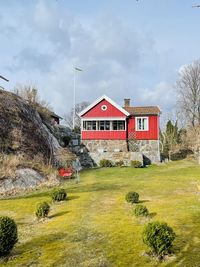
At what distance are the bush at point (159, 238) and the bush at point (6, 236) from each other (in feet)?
13.3

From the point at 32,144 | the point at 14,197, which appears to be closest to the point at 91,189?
the point at 14,197

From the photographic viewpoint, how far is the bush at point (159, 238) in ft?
29.9

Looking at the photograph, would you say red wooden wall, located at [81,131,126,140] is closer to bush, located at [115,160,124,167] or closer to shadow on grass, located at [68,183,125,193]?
bush, located at [115,160,124,167]

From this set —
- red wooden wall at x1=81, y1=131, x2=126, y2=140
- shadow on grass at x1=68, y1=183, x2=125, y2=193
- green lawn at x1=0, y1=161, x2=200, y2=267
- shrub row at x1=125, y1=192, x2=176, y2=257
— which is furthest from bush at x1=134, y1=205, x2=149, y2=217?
red wooden wall at x1=81, y1=131, x2=126, y2=140

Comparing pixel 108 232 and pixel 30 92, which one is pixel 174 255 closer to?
pixel 108 232

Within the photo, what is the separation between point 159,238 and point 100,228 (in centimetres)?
358

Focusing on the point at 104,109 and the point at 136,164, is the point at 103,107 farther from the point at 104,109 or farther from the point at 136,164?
the point at 136,164

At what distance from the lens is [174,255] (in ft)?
30.1

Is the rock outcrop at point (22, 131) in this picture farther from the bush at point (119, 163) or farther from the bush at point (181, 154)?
the bush at point (181, 154)

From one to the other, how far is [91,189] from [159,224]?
12786mm

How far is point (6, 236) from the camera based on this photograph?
31.7 ft

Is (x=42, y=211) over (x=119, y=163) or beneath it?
beneath

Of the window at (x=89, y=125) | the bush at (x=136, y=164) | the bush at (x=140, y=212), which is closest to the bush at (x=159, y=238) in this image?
the bush at (x=140, y=212)

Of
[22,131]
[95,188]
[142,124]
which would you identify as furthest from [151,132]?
[95,188]
